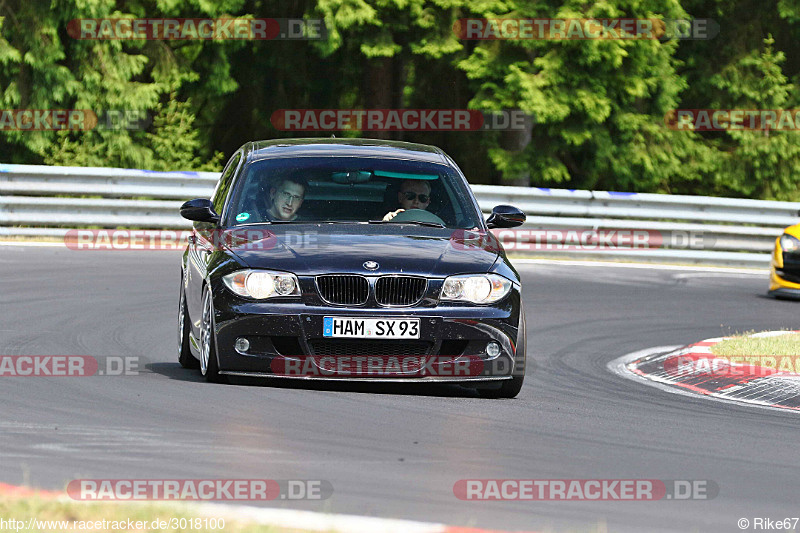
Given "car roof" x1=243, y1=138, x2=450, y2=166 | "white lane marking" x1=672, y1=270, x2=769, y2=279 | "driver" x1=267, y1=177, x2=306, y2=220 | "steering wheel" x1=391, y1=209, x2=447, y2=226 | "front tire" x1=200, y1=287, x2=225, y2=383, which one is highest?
"car roof" x1=243, y1=138, x2=450, y2=166

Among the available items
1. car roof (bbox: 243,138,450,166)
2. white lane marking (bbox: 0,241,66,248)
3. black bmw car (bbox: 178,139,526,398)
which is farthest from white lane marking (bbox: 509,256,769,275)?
black bmw car (bbox: 178,139,526,398)

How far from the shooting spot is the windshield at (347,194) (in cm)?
962

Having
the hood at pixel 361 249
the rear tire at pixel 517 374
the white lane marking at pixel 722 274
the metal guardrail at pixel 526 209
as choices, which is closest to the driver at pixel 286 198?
the hood at pixel 361 249

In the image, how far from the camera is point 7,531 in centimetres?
493

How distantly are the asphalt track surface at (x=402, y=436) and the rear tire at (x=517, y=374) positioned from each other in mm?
134

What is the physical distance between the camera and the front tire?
8.72m

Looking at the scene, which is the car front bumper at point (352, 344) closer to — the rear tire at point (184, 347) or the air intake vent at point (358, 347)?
the air intake vent at point (358, 347)

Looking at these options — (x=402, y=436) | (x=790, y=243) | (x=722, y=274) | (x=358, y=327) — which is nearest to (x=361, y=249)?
(x=358, y=327)

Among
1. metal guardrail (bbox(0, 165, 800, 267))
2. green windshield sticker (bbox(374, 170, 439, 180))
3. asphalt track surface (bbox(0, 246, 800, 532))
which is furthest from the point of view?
metal guardrail (bbox(0, 165, 800, 267))

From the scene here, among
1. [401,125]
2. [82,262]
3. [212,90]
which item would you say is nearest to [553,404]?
[82,262]

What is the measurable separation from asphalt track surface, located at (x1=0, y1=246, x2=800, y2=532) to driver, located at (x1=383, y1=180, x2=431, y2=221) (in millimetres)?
1288

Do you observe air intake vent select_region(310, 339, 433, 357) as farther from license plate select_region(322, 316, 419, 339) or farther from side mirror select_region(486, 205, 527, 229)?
side mirror select_region(486, 205, 527, 229)

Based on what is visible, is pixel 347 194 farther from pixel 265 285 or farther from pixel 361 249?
pixel 265 285

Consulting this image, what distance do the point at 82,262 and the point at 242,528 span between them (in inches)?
473
